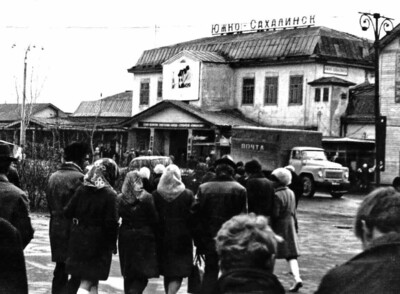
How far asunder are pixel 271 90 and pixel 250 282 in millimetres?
48793

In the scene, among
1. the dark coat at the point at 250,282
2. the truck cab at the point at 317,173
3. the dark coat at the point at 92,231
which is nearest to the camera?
the dark coat at the point at 250,282

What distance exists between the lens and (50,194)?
32.1 feet

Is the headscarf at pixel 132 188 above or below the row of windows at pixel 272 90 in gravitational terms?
below

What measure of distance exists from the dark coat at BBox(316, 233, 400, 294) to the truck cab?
31126 mm

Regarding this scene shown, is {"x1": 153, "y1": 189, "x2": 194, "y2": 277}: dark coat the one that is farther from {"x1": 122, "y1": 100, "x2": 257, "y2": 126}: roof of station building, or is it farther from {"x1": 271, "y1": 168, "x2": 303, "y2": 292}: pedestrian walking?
{"x1": 122, "y1": 100, "x2": 257, "y2": 126}: roof of station building

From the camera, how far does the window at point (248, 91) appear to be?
53.9 meters

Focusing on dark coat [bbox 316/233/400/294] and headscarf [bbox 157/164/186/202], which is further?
headscarf [bbox 157/164/186/202]

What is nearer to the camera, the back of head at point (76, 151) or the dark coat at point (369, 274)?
the dark coat at point (369, 274)

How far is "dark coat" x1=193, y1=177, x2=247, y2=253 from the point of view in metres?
9.96

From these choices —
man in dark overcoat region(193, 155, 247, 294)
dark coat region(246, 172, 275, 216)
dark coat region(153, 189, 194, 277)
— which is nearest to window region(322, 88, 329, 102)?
dark coat region(246, 172, 275, 216)

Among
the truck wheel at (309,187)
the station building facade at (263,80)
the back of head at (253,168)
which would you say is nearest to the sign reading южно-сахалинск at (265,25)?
the station building facade at (263,80)

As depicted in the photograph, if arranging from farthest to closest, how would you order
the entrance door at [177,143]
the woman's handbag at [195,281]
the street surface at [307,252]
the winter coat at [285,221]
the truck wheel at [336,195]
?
the entrance door at [177,143]
the truck wheel at [336,195]
the winter coat at [285,221]
the street surface at [307,252]
the woman's handbag at [195,281]

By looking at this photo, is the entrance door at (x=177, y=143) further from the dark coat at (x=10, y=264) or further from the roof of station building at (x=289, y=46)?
the dark coat at (x=10, y=264)

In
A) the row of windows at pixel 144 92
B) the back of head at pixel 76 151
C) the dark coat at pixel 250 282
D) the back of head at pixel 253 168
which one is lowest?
the dark coat at pixel 250 282
